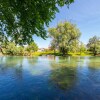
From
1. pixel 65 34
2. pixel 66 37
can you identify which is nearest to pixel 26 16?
pixel 66 37

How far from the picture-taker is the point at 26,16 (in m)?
7.90

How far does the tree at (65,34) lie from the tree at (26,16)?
5912 centimetres

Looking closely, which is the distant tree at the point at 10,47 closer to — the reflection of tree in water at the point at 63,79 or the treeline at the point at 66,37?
the reflection of tree in water at the point at 63,79

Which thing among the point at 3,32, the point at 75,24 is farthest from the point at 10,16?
the point at 75,24

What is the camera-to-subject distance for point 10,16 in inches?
357

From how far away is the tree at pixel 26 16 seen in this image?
736cm

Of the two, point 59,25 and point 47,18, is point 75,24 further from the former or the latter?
point 47,18

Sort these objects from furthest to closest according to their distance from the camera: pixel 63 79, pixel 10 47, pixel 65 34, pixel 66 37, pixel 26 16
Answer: pixel 65 34, pixel 66 37, pixel 10 47, pixel 63 79, pixel 26 16

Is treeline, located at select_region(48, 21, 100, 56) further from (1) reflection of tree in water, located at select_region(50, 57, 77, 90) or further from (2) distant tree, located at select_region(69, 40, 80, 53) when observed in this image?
(1) reflection of tree in water, located at select_region(50, 57, 77, 90)

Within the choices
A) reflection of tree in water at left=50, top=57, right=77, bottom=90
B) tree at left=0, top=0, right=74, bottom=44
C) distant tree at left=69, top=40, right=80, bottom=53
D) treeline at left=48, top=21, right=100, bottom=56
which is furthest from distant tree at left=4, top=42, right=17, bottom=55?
distant tree at left=69, top=40, right=80, bottom=53

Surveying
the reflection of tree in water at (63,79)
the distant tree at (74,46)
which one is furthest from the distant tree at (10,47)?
the distant tree at (74,46)

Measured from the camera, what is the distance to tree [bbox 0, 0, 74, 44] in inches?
290

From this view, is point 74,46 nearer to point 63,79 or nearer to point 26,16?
point 63,79

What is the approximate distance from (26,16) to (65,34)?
63.6 meters
